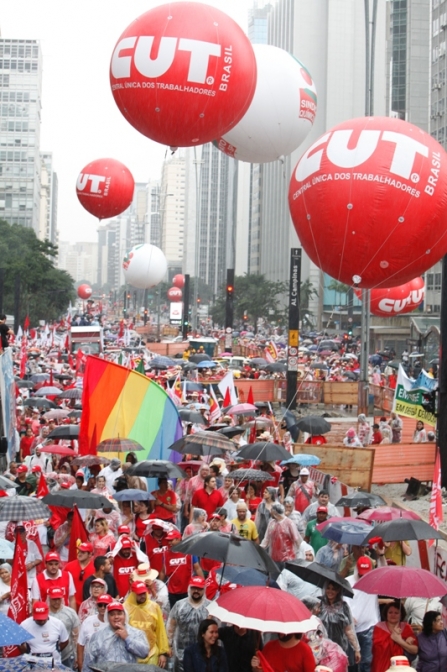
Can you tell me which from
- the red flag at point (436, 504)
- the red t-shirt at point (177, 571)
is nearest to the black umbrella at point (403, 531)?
the red flag at point (436, 504)

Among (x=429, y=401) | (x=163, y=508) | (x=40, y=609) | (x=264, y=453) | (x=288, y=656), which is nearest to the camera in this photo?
(x=288, y=656)

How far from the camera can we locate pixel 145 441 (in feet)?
48.9

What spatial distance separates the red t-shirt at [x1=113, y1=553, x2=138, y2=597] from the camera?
8500 millimetres

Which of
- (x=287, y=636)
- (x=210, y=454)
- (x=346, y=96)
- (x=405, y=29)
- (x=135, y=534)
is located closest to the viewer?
(x=287, y=636)

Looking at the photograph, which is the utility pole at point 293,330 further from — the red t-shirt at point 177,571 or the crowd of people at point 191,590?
the red t-shirt at point 177,571

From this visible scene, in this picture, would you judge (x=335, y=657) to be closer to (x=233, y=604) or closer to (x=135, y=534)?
(x=233, y=604)

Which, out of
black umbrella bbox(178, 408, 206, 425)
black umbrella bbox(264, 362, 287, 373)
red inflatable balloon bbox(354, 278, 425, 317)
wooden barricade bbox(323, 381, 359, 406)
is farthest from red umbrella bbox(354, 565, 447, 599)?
black umbrella bbox(264, 362, 287, 373)

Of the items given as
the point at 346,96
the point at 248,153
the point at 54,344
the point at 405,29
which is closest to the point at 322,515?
the point at 248,153

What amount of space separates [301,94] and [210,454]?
5.76m

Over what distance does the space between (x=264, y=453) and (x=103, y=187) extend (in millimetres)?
14889

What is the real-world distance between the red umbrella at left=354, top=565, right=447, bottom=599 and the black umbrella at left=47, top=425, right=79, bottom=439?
30.1ft

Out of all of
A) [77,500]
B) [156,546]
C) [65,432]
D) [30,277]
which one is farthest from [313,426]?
[30,277]

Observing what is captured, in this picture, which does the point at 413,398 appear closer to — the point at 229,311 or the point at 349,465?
the point at 349,465

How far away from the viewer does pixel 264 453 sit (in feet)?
43.8
